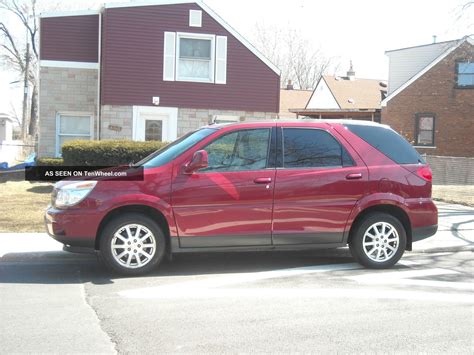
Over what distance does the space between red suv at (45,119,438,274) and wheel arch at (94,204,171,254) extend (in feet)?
0.05

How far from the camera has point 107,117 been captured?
60.1ft

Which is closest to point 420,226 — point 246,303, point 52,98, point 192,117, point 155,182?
point 246,303

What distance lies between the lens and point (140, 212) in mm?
6641

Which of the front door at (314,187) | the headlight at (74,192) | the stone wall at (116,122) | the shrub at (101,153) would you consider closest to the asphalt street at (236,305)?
the front door at (314,187)

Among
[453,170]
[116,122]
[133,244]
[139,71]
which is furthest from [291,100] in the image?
[133,244]

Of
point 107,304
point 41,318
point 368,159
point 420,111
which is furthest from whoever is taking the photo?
point 420,111

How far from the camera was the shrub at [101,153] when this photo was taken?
14.0 m

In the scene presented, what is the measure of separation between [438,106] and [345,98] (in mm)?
8992

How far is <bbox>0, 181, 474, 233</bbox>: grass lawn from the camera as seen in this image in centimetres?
991

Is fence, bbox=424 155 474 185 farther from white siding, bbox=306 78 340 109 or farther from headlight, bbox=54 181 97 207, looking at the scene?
headlight, bbox=54 181 97 207

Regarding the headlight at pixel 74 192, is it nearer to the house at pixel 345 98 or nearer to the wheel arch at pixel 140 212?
the wheel arch at pixel 140 212

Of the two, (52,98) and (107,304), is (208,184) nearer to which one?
(107,304)

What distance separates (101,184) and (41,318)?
Answer: 1.91 metres

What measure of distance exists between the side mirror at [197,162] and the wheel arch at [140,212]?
2.06ft
